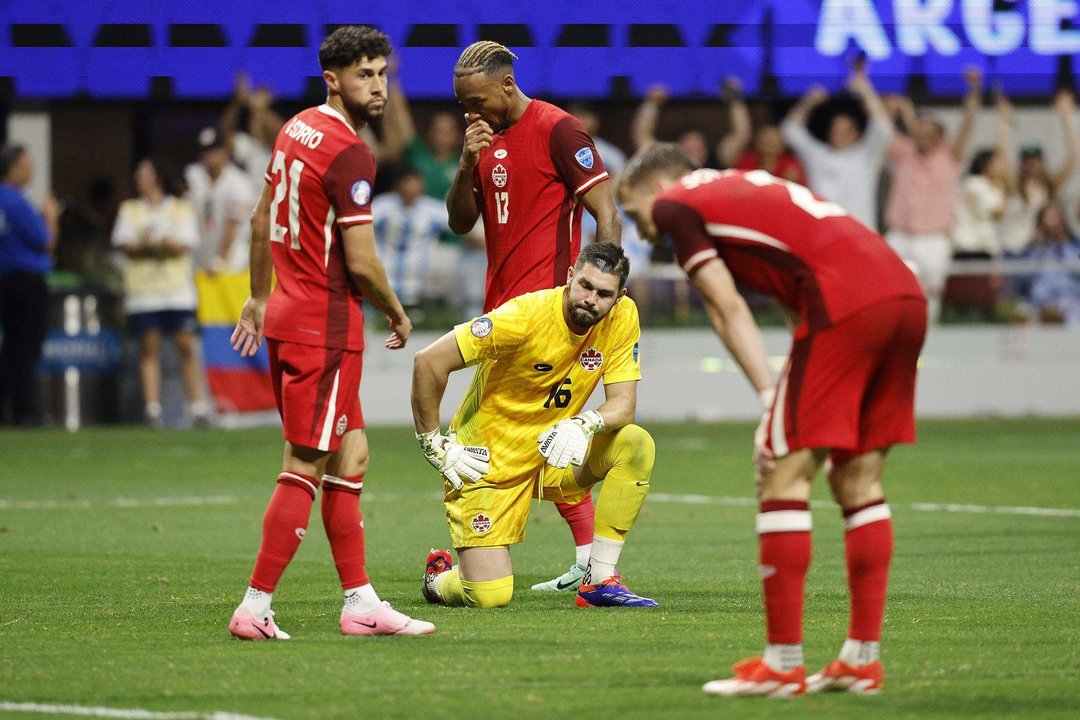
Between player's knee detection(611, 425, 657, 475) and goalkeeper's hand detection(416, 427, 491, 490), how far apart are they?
80 centimetres

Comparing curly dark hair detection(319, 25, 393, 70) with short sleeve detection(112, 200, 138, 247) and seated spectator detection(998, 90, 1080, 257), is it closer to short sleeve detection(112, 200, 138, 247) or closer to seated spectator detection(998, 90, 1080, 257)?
short sleeve detection(112, 200, 138, 247)

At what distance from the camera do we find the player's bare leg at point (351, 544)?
632 cm

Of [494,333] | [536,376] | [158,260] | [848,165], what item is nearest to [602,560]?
[536,376]

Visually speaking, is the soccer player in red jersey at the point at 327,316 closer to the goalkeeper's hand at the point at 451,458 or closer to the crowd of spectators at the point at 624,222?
the goalkeeper's hand at the point at 451,458

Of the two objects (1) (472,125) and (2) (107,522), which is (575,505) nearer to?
(1) (472,125)

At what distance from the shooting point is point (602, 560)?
734 centimetres

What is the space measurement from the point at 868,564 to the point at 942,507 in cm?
614

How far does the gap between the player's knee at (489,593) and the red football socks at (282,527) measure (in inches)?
46.1

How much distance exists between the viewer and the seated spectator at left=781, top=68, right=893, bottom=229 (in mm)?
18984

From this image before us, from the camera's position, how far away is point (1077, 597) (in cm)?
723

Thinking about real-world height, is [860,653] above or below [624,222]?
below

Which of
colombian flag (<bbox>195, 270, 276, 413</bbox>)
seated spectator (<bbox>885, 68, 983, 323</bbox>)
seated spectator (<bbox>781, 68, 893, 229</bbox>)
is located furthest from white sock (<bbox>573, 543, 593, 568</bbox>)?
seated spectator (<bbox>885, 68, 983, 323</bbox>)

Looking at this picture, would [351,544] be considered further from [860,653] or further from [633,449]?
[860,653]

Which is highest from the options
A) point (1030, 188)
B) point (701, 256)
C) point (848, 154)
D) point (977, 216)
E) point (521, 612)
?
point (848, 154)
